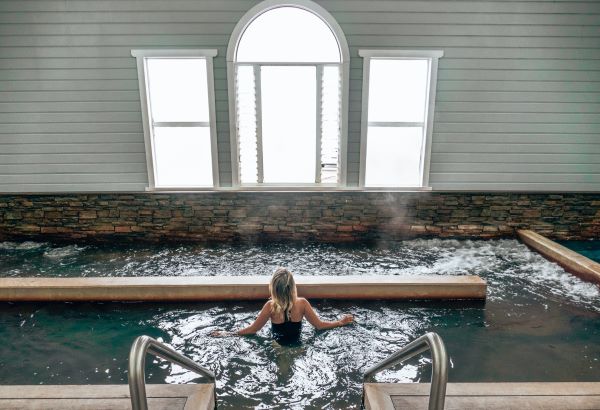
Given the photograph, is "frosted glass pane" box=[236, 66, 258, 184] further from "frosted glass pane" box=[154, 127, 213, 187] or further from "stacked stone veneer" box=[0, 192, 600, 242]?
"frosted glass pane" box=[154, 127, 213, 187]

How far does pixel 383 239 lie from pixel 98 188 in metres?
5.28

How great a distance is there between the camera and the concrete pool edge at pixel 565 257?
4.80 meters

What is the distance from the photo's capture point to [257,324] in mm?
3648

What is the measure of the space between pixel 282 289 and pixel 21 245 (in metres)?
5.71

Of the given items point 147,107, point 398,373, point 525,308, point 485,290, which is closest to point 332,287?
point 398,373

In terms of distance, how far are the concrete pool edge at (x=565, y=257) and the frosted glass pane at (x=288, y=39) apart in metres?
4.55

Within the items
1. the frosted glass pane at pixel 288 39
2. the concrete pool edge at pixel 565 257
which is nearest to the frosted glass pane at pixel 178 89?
the frosted glass pane at pixel 288 39

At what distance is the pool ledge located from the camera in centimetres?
436

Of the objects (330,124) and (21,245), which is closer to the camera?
(330,124)

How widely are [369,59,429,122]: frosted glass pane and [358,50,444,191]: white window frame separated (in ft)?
0.29

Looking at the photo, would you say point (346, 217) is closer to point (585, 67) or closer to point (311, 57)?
point (311, 57)

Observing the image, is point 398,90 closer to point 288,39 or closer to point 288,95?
point 288,95

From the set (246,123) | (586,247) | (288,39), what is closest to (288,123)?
(246,123)

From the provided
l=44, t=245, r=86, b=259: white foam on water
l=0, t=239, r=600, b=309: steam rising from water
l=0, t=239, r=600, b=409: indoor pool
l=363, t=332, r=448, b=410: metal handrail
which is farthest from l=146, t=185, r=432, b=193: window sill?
l=363, t=332, r=448, b=410: metal handrail
